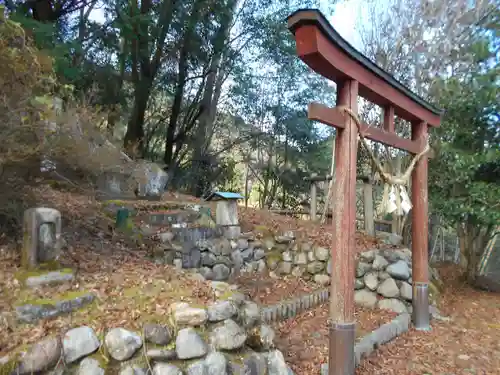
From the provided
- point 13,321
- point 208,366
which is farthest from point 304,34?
point 13,321

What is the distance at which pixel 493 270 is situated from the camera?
984 centimetres

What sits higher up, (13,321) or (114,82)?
(114,82)

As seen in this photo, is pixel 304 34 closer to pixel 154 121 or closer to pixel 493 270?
pixel 493 270

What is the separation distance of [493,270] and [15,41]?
11.3m

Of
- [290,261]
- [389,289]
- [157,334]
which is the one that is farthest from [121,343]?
[389,289]

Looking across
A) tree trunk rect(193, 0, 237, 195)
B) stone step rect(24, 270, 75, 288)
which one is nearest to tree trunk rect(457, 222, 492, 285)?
stone step rect(24, 270, 75, 288)

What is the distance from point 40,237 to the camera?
3059 mm

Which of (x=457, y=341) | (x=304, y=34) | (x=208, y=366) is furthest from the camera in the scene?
(x=457, y=341)

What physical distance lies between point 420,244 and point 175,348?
12.4ft

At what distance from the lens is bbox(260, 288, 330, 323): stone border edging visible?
454cm

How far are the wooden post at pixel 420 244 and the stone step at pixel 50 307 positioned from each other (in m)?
4.10

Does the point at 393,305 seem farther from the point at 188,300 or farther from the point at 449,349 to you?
the point at 188,300

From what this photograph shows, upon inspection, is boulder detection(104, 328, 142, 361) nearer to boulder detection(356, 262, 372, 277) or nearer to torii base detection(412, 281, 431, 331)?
torii base detection(412, 281, 431, 331)

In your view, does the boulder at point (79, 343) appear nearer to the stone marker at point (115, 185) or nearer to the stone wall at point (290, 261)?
the stone wall at point (290, 261)
